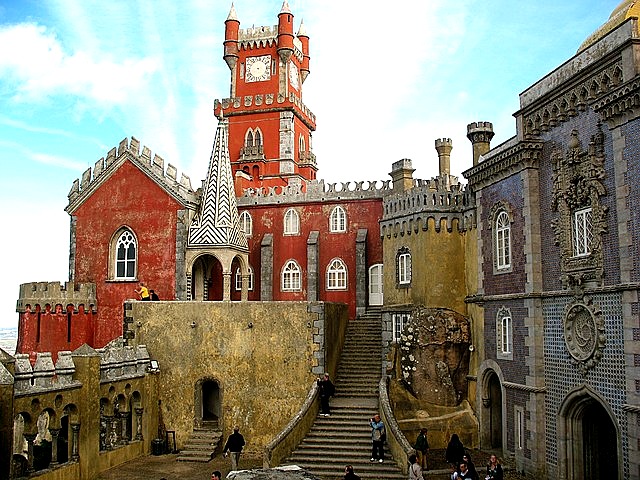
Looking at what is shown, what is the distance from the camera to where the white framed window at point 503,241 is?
849 inches

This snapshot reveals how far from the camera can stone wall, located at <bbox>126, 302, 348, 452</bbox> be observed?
2400cm

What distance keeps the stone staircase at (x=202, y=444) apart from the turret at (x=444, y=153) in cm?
1365

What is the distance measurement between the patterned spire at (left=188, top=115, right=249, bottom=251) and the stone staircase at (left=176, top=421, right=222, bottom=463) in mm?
8457

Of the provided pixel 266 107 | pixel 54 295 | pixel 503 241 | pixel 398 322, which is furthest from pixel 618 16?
pixel 266 107

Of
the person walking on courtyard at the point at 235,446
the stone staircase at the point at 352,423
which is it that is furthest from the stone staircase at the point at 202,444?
the stone staircase at the point at 352,423

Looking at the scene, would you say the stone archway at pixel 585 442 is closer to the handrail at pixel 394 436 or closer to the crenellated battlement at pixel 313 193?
the handrail at pixel 394 436

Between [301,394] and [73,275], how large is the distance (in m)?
14.7

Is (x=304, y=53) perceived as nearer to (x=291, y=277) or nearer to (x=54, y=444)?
(x=291, y=277)

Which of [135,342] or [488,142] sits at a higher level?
[488,142]

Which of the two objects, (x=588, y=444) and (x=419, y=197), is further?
(x=419, y=197)

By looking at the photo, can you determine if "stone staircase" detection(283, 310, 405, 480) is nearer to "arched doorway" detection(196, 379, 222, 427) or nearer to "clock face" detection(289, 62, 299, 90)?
"arched doorway" detection(196, 379, 222, 427)

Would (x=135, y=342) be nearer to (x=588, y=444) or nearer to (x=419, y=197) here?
(x=419, y=197)

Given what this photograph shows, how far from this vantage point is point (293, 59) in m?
45.9

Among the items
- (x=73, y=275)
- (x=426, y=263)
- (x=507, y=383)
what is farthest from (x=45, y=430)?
(x=507, y=383)
